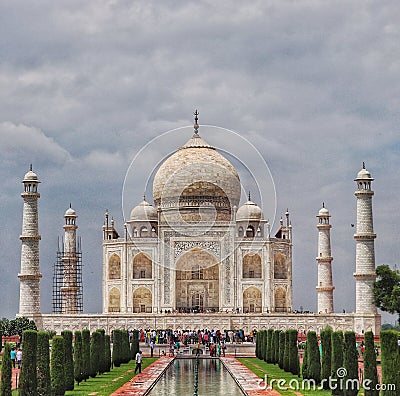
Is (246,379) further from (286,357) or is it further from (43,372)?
(43,372)

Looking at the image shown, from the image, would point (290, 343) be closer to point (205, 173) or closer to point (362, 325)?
point (362, 325)

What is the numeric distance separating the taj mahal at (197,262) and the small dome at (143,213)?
1.6 inches

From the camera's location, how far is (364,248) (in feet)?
101

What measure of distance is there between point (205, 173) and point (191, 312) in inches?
232

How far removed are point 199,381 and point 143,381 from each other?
1093mm

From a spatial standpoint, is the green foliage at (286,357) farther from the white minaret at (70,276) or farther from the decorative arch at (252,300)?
the white minaret at (70,276)

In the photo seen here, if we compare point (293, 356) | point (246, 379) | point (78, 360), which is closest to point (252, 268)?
point (293, 356)

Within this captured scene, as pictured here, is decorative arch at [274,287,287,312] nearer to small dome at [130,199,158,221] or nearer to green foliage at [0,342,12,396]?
small dome at [130,199,158,221]

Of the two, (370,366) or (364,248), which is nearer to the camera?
(370,366)

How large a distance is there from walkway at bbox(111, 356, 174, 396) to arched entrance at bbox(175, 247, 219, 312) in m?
11.3

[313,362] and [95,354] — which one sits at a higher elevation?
[95,354]

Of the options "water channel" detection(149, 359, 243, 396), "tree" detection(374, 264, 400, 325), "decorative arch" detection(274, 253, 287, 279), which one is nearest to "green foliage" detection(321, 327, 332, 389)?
"water channel" detection(149, 359, 243, 396)

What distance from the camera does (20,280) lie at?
102ft

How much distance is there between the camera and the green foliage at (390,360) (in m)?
12.6
